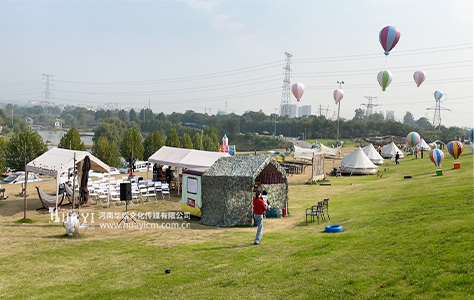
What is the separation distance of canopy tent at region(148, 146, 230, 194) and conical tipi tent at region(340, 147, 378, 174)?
615 inches

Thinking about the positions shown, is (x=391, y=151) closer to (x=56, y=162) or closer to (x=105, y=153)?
(x=105, y=153)

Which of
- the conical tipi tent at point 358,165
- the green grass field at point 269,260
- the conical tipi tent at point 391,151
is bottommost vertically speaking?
the green grass field at point 269,260

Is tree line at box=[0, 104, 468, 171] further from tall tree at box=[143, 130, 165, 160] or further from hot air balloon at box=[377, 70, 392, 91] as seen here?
hot air balloon at box=[377, 70, 392, 91]

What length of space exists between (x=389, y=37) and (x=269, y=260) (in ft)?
80.8

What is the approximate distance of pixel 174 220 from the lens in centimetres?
1670

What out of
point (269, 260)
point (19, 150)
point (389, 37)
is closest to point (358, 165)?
point (389, 37)

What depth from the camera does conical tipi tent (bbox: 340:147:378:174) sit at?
3416cm

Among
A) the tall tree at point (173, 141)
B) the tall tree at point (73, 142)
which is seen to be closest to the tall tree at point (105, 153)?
the tall tree at point (73, 142)

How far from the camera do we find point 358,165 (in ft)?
112

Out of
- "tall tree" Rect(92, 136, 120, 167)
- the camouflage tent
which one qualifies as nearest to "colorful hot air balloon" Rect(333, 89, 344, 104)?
"tall tree" Rect(92, 136, 120, 167)

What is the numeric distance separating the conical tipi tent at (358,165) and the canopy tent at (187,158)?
51.3 feet

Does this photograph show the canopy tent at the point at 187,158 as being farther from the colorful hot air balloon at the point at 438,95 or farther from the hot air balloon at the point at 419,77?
the colorful hot air balloon at the point at 438,95

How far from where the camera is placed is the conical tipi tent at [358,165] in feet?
112

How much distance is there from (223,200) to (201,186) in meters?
1.21
